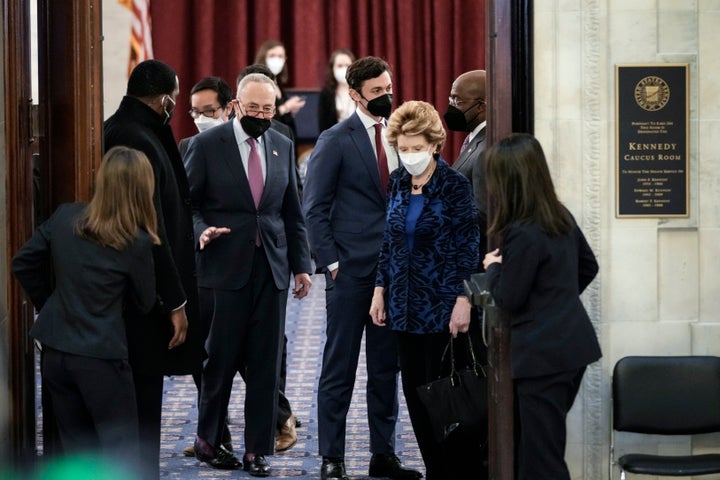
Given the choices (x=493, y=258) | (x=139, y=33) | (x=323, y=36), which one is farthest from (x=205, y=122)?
(x=323, y=36)

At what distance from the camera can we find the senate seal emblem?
5020 mm

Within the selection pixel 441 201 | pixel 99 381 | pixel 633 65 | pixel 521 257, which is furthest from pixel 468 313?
pixel 99 381

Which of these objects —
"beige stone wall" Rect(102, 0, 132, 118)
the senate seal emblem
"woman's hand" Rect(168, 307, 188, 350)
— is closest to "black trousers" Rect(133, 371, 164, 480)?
"woman's hand" Rect(168, 307, 188, 350)

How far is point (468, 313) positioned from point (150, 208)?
4.71 feet

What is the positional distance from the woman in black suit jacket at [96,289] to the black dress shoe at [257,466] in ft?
4.14

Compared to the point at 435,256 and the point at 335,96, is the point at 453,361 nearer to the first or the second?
the point at 435,256

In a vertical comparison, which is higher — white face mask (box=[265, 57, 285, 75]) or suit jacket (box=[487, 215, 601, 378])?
white face mask (box=[265, 57, 285, 75])

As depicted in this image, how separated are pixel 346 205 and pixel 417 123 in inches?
26.2

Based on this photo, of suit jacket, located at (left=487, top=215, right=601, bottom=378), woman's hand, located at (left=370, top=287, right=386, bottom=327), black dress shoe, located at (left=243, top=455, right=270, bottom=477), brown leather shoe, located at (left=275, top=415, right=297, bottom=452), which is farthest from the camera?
brown leather shoe, located at (left=275, top=415, right=297, bottom=452)

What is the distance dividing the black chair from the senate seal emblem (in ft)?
3.33

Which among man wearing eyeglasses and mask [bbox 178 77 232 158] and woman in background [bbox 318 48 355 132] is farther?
woman in background [bbox 318 48 355 132]

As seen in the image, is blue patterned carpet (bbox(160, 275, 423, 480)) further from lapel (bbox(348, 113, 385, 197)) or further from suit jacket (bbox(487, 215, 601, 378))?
suit jacket (bbox(487, 215, 601, 378))

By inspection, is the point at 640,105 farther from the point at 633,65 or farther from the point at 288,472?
the point at 288,472

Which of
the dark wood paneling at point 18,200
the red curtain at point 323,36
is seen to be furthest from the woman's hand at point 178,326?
the red curtain at point 323,36
